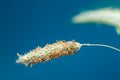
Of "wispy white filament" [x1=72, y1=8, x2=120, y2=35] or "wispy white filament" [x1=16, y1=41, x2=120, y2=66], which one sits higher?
"wispy white filament" [x1=72, y1=8, x2=120, y2=35]

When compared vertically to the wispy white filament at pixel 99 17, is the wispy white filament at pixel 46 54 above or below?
below

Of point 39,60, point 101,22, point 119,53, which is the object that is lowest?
point 39,60

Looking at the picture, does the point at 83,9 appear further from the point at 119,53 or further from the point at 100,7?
the point at 119,53

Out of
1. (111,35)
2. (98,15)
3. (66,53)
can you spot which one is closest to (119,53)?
(111,35)

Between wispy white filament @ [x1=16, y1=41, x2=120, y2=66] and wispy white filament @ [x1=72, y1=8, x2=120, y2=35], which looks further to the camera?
wispy white filament @ [x1=72, y1=8, x2=120, y2=35]

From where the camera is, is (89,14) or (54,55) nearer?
(54,55)

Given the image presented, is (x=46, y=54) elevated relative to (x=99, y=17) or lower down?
lower down

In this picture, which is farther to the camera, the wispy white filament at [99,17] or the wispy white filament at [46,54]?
the wispy white filament at [99,17]

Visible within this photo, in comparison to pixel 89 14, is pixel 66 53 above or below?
below
